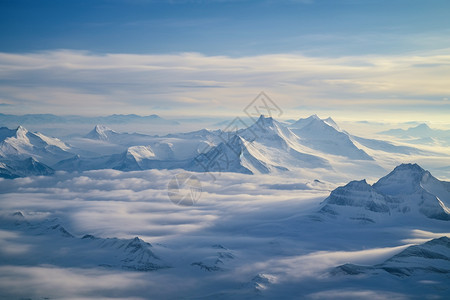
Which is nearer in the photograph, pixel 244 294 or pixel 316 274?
pixel 244 294

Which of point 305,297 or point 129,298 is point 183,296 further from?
point 305,297

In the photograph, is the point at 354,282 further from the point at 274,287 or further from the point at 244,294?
the point at 244,294

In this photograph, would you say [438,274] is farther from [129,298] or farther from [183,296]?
[129,298]

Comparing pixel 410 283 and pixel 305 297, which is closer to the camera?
pixel 305 297

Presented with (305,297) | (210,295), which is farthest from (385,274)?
(210,295)

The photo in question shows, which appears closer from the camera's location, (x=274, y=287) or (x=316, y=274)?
(x=274, y=287)

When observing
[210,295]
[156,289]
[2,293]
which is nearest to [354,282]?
[210,295]

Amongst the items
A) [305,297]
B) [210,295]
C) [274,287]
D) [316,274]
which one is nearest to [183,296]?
[210,295]
